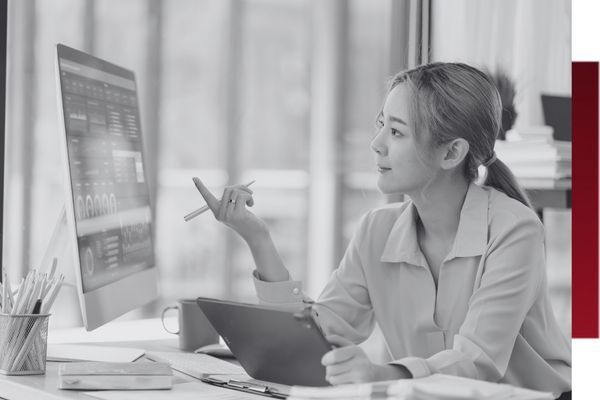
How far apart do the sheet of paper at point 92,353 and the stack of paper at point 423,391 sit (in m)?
0.58

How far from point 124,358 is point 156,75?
3.22 meters

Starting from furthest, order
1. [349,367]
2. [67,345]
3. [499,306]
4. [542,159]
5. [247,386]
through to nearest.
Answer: [542,159], [67,345], [499,306], [247,386], [349,367]

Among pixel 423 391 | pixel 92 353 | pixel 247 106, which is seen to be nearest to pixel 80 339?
pixel 92 353

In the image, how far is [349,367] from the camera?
1.21 m

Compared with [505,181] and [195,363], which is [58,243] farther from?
[505,181]

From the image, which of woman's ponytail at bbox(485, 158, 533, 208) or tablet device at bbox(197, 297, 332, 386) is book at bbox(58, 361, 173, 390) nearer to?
tablet device at bbox(197, 297, 332, 386)

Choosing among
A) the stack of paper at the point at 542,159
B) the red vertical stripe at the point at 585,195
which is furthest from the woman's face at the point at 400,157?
the red vertical stripe at the point at 585,195

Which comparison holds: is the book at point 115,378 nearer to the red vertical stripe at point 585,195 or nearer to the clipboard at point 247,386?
the clipboard at point 247,386

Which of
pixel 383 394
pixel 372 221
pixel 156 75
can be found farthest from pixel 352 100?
pixel 383 394

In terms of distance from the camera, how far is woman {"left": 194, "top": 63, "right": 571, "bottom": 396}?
1.57 meters

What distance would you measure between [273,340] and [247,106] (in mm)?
3874

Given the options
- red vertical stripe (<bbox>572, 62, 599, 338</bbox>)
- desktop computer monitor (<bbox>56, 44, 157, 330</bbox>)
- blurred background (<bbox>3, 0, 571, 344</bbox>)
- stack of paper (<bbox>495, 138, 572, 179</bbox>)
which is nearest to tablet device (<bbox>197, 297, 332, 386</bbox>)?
desktop computer monitor (<bbox>56, 44, 157, 330</bbox>)

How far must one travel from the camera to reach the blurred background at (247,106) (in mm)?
3932

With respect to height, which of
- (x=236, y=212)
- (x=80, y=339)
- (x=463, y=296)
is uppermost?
(x=236, y=212)
